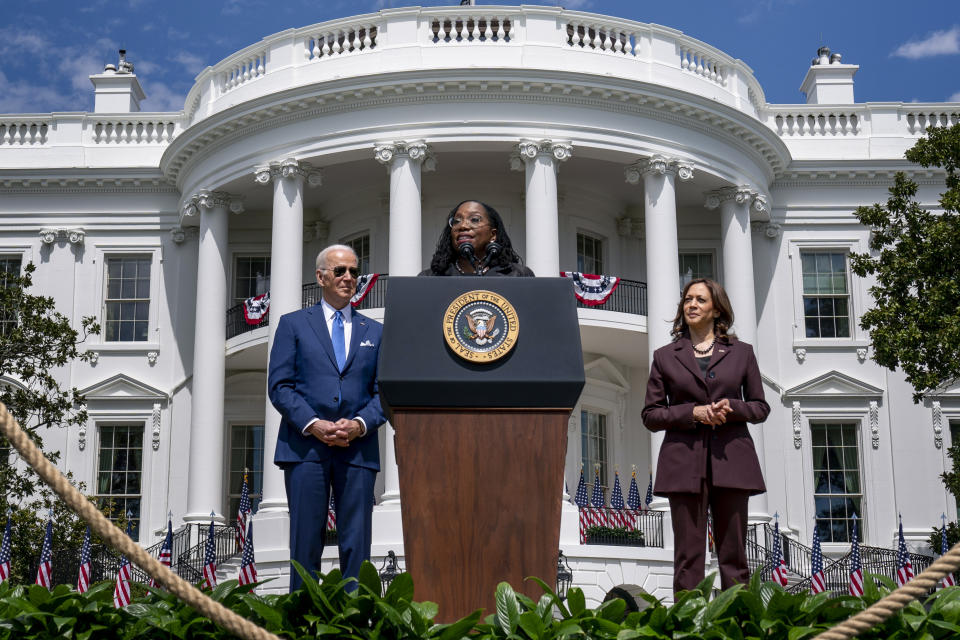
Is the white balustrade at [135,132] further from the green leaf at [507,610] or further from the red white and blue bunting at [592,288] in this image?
the green leaf at [507,610]

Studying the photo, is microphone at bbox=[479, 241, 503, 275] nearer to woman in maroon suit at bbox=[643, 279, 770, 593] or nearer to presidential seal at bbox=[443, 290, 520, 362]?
presidential seal at bbox=[443, 290, 520, 362]

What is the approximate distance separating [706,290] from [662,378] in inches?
22.5

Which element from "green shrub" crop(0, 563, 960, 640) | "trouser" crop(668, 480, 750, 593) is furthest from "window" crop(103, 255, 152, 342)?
"green shrub" crop(0, 563, 960, 640)

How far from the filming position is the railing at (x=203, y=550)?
2319 cm

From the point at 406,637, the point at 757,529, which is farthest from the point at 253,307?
the point at 406,637

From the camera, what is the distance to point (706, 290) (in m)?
6.92

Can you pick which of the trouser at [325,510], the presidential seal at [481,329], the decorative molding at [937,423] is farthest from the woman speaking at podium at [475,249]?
the decorative molding at [937,423]

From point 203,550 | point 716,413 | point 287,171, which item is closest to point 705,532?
point 716,413

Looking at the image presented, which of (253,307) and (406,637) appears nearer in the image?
(406,637)

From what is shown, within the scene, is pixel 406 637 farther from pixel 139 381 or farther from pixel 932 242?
pixel 139 381

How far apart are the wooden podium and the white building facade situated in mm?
16844

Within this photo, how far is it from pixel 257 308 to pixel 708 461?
21264 millimetres

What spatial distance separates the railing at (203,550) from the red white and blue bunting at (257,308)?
Result: 465 centimetres

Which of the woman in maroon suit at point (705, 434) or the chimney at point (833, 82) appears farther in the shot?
the chimney at point (833, 82)
